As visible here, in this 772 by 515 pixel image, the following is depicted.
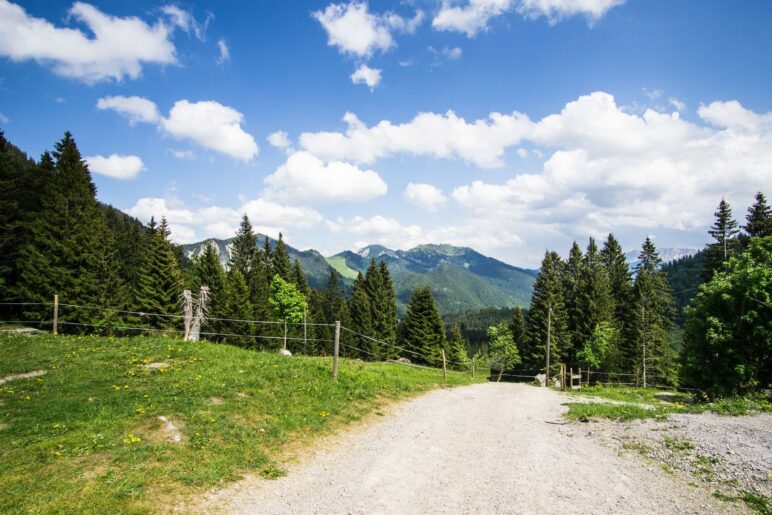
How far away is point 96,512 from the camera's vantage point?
21.1 ft

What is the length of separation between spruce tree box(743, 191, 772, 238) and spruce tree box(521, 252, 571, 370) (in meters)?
21.0

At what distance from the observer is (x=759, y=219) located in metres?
39.5

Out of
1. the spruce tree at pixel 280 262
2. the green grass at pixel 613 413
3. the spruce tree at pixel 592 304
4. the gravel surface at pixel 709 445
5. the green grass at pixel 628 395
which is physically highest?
the spruce tree at pixel 280 262

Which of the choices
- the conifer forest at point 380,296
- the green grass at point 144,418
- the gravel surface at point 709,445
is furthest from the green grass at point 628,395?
the green grass at point 144,418

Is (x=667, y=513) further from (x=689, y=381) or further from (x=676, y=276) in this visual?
(x=676, y=276)

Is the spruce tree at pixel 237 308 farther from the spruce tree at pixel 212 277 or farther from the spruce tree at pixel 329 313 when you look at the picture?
the spruce tree at pixel 329 313

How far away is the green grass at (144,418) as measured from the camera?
7227 millimetres

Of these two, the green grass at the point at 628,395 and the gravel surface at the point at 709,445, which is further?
the green grass at the point at 628,395

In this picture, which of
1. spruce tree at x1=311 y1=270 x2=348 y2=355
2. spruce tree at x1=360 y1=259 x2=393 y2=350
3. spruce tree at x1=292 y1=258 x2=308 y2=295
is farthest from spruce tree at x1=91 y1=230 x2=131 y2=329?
spruce tree at x1=360 y1=259 x2=393 y2=350

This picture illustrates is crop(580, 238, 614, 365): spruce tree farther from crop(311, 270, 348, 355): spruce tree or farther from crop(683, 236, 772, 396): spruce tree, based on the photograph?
crop(311, 270, 348, 355): spruce tree

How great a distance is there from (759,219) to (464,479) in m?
48.8

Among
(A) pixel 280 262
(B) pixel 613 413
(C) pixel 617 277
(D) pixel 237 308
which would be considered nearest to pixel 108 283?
(D) pixel 237 308

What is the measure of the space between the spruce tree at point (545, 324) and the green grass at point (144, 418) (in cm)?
3964

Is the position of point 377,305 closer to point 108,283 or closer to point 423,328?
point 423,328
